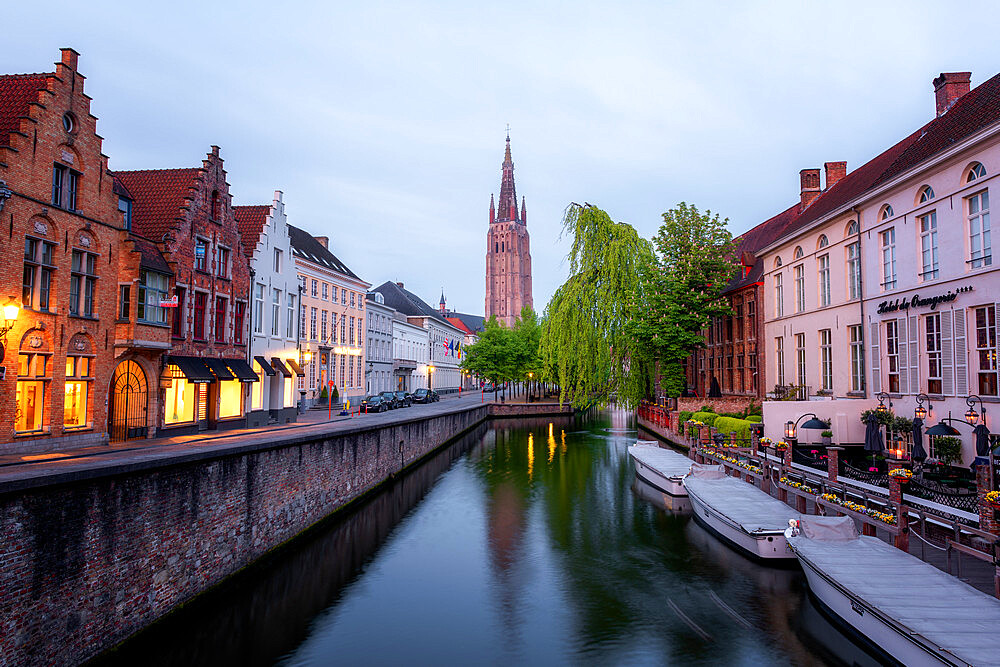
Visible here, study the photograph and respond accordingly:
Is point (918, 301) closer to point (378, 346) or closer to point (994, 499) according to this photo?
point (994, 499)

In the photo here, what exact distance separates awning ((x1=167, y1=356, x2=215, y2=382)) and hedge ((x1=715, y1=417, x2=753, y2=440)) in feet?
77.3

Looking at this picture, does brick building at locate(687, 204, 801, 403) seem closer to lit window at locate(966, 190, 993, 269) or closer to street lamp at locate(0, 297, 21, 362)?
lit window at locate(966, 190, 993, 269)

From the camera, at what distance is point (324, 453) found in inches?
742

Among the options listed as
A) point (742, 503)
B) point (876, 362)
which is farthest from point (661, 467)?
point (876, 362)

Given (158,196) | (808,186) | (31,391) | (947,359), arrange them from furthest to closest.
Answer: (808,186) → (158,196) → (947,359) → (31,391)

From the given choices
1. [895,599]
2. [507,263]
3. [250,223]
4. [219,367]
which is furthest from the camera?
[507,263]

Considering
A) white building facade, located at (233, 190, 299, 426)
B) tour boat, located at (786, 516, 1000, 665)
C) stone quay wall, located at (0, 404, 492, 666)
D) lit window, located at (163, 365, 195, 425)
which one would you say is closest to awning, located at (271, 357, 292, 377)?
white building facade, located at (233, 190, 299, 426)

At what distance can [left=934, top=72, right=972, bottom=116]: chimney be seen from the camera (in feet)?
87.5

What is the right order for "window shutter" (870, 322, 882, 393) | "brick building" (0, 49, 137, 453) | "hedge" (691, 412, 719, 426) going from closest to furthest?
"brick building" (0, 49, 137, 453)
"window shutter" (870, 322, 882, 393)
"hedge" (691, 412, 719, 426)

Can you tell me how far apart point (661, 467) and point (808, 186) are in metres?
26.0

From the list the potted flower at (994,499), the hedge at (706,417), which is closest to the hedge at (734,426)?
the hedge at (706,417)

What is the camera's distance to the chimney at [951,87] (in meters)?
26.7

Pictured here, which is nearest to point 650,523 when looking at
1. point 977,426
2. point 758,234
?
point 977,426

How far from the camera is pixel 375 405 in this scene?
139ft
